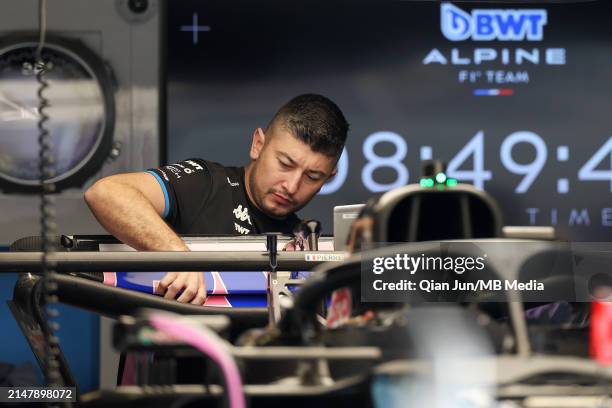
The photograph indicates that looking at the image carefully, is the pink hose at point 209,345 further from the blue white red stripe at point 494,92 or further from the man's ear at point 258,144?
the blue white red stripe at point 494,92

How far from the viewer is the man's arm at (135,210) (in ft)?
7.54

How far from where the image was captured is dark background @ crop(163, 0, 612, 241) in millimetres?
4445

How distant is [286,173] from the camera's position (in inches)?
118

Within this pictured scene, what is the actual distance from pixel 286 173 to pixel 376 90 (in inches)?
63.5

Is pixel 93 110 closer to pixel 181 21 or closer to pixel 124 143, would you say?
pixel 124 143

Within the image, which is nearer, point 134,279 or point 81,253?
point 81,253

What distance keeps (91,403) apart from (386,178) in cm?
358

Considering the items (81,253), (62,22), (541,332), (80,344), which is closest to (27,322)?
(81,253)

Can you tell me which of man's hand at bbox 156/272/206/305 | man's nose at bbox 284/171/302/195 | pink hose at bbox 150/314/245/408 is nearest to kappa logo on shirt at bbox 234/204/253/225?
man's nose at bbox 284/171/302/195

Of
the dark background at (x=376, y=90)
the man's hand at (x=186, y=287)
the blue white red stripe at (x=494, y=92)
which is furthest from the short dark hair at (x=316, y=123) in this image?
the blue white red stripe at (x=494, y=92)

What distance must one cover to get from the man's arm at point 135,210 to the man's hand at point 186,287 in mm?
254

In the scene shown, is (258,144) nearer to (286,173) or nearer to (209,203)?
(286,173)

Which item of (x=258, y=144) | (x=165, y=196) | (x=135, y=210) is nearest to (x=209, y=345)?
(x=135, y=210)

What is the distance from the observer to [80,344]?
4.35 metres
